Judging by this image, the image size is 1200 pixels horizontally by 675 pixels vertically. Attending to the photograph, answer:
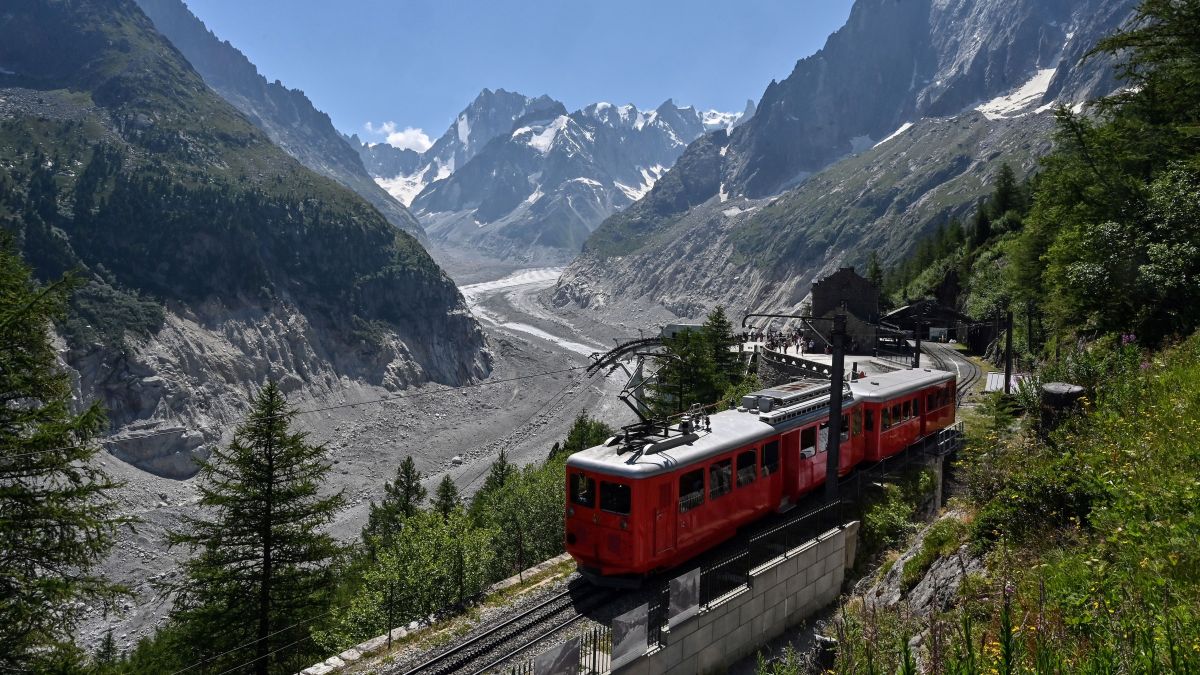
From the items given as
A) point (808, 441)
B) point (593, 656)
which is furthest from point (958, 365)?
point (593, 656)

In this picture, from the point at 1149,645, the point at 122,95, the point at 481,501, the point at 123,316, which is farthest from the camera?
the point at 122,95

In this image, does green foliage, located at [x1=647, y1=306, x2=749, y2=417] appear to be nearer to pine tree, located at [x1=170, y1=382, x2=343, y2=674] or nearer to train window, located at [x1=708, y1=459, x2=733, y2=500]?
train window, located at [x1=708, y1=459, x2=733, y2=500]

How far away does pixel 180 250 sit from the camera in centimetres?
10294

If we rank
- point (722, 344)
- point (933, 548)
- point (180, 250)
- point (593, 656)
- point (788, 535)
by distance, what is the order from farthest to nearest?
point (180, 250) → point (722, 344) → point (788, 535) → point (933, 548) → point (593, 656)

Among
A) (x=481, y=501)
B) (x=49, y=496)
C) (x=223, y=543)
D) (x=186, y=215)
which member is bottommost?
(x=481, y=501)

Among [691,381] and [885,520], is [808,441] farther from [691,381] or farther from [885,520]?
[691,381]

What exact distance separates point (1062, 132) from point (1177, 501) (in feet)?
85.6

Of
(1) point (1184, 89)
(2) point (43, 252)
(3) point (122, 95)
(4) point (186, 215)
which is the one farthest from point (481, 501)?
(3) point (122, 95)

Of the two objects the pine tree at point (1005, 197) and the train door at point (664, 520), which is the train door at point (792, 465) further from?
the pine tree at point (1005, 197)

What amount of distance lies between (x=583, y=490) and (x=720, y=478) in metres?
3.30

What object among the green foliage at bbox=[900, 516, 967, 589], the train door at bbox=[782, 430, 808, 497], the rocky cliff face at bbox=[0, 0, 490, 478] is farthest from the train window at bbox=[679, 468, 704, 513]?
the rocky cliff face at bbox=[0, 0, 490, 478]

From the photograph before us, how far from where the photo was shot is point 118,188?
105062mm

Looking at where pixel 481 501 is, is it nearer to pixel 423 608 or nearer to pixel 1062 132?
pixel 423 608

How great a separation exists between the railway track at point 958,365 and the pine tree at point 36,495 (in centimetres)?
3414
